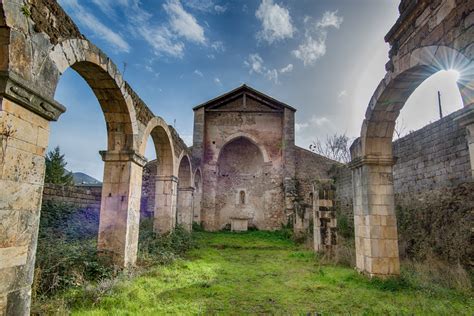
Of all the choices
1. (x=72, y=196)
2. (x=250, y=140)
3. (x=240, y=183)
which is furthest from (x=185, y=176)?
(x=250, y=140)

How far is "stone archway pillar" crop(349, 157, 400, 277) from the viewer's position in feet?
17.6

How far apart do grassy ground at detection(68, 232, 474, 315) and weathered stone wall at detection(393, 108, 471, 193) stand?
272cm

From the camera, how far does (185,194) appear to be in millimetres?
12367

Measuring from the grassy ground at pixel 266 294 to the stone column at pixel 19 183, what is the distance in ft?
2.97

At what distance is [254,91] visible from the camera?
1677 centimetres

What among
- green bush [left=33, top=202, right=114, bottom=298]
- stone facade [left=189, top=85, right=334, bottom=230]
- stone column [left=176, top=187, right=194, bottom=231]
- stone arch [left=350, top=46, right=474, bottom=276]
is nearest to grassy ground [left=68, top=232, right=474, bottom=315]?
stone arch [left=350, top=46, right=474, bottom=276]

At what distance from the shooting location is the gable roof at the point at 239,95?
1669 cm

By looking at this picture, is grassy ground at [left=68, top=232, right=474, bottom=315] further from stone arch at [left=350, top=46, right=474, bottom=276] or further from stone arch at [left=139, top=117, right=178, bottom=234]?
stone arch at [left=139, top=117, right=178, bottom=234]

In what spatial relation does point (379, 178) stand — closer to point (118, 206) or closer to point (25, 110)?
point (118, 206)

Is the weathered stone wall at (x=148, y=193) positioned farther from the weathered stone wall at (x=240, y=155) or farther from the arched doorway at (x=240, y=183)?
the arched doorway at (x=240, y=183)

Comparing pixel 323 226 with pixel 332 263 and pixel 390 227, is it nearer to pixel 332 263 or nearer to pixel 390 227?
pixel 332 263

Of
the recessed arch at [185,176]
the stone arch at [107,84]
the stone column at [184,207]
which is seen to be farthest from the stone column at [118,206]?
the recessed arch at [185,176]

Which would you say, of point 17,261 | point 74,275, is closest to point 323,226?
point 74,275

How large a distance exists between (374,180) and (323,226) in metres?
2.99
